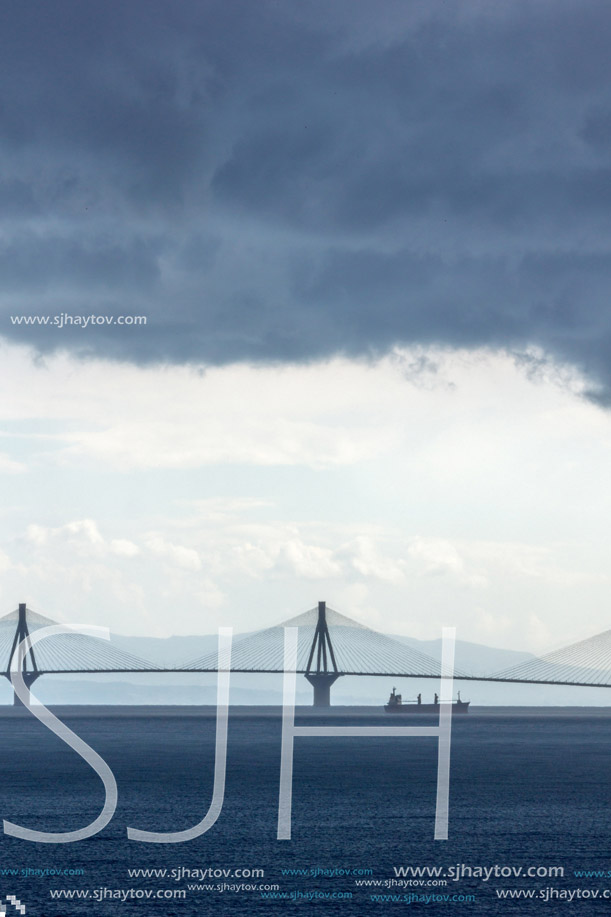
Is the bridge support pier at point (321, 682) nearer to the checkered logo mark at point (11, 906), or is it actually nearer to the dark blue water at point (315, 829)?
the dark blue water at point (315, 829)

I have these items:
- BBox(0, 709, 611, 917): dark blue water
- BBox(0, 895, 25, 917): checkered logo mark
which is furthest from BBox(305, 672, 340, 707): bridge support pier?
BBox(0, 895, 25, 917): checkered logo mark

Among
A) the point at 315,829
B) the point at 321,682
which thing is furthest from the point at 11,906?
the point at 321,682

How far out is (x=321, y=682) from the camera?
600 ft

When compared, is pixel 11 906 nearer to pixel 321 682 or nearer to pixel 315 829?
pixel 315 829

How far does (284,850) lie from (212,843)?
96.8 inches

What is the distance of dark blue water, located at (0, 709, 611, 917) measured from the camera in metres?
23.9

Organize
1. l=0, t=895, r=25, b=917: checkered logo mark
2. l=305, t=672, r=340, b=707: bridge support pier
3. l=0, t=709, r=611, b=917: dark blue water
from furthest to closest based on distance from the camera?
l=305, t=672, r=340, b=707: bridge support pier < l=0, t=709, r=611, b=917: dark blue water < l=0, t=895, r=25, b=917: checkered logo mark

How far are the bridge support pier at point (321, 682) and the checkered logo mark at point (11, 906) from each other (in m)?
157

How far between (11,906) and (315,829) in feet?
45.2

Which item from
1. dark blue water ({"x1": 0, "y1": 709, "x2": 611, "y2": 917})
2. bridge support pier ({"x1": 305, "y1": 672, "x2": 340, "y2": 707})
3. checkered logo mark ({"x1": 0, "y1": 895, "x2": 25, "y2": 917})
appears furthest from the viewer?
bridge support pier ({"x1": 305, "y1": 672, "x2": 340, "y2": 707})

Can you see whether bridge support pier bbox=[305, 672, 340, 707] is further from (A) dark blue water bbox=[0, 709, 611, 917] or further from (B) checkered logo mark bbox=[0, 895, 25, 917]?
(B) checkered logo mark bbox=[0, 895, 25, 917]

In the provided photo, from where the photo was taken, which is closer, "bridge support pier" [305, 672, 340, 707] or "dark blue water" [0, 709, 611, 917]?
"dark blue water" [0, 709, 611, 917]

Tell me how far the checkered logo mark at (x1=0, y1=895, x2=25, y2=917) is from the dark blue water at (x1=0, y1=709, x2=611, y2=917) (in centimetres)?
21

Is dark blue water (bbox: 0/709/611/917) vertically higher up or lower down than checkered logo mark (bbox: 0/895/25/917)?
lower down
